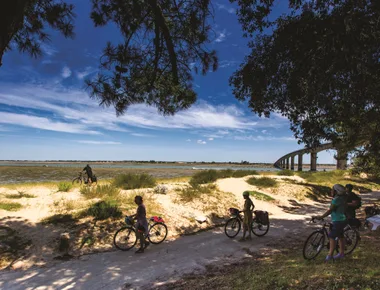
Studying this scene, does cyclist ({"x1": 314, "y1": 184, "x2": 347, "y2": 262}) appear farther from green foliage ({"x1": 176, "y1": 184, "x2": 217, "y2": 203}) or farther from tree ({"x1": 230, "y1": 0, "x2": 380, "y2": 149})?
green foliage ({"x1": 176, "y1": 184, "x2": 217, "y2": 203})

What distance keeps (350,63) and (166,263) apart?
7.16 metres

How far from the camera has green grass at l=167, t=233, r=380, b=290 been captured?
4508mm

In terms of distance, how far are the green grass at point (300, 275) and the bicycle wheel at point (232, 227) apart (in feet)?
9.46

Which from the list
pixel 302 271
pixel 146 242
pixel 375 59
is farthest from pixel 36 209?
pixel 375 59

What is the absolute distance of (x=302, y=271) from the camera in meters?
5.37

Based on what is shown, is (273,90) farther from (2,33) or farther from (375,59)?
(2,33)

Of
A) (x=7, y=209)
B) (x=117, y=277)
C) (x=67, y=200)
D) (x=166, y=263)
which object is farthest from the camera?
(x=67, y=200)

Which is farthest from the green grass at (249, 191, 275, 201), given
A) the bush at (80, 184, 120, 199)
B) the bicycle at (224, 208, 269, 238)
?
the bush at (80, 184, 120, 199)

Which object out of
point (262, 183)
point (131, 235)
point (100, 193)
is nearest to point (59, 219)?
point (131, 235)

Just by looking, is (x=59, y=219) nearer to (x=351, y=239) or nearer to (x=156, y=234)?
(x=156, y=234)

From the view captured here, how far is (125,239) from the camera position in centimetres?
922

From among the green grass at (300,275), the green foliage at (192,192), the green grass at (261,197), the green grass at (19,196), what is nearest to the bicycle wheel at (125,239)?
the green grass at (300,275)

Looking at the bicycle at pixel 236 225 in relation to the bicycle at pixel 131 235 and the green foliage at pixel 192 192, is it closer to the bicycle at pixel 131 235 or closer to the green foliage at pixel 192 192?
the bicycle at pixel 131 235

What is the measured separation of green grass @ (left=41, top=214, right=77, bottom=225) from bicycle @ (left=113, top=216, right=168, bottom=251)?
2430mm
